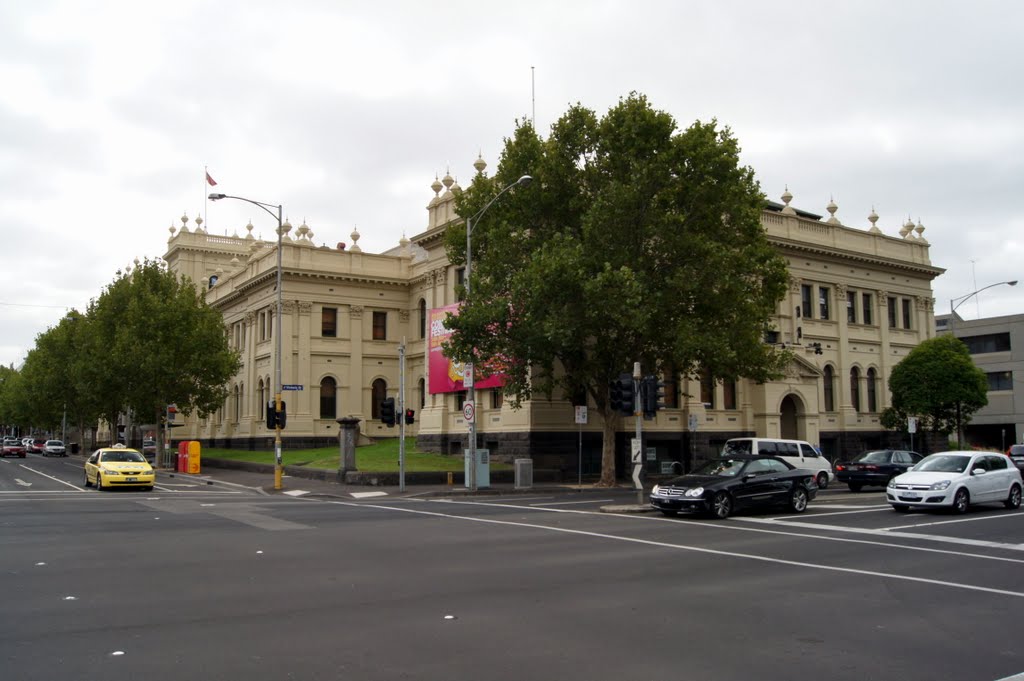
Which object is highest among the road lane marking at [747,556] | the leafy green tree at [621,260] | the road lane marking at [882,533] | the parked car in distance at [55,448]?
the leafy green tree at [621,260]

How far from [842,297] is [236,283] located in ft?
135

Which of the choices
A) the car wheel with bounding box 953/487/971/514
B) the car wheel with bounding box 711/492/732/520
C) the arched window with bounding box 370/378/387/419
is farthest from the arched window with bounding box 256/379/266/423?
the car wheel with bounding box 953/487/971/514

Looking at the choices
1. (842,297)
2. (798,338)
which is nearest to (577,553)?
(798,338)

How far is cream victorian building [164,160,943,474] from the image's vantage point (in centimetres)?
4388

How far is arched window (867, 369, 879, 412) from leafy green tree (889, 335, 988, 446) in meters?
3.74

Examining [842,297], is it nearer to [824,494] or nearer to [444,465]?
[824,494]

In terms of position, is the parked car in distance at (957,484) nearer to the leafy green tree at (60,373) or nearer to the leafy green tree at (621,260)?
the leafy green tree at (621,260)

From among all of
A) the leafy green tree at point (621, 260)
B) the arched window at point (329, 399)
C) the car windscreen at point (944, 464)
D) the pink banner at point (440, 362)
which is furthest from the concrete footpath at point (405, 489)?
the arched window at point (329, 399)

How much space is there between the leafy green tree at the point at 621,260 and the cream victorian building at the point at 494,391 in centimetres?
945

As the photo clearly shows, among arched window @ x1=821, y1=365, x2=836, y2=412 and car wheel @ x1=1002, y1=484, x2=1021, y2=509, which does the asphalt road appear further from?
arched window @ x1=821, y1=365, x2=836, y2=412

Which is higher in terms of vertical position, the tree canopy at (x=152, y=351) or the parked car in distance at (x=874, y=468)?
the tree canopy at (x=152, y=351)

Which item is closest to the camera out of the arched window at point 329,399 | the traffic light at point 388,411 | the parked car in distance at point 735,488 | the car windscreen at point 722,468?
the parked car in distance at point 735,488

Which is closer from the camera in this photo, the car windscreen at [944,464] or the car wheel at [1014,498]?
the car windscreen at [944,464]

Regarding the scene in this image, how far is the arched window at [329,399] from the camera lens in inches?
2106
